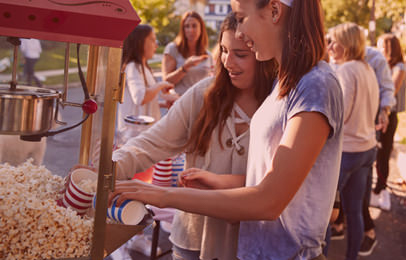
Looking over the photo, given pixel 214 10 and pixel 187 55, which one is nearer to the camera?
pixel 187 55

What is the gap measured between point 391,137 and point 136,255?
3660 millimetres

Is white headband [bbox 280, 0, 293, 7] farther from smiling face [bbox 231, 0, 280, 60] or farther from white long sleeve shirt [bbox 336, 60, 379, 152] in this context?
white long sleeve shirt [bbox 336, 60, 379, 152]

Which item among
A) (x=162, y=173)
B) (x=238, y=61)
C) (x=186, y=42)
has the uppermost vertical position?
(x=186, y=42)

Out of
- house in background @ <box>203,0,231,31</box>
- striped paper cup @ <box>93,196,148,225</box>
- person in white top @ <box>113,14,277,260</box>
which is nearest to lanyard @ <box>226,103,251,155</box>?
person in white top @ <box>113,14,277,260</box>

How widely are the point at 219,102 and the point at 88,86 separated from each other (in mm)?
787

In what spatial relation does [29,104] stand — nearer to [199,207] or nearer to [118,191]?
[118,191]

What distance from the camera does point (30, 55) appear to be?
1.27 metres

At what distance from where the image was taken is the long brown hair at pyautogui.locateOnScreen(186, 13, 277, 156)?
192cm

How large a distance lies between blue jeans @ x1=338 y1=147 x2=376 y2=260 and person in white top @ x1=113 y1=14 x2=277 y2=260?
213cm

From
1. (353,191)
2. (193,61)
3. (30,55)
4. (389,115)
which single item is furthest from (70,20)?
(389,115)

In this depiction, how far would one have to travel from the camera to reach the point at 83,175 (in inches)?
49.4

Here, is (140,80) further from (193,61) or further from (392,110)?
(392,110)

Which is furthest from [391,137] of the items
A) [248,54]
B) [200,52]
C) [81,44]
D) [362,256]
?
[81,44]

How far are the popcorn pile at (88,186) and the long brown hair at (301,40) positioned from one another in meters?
0.62
